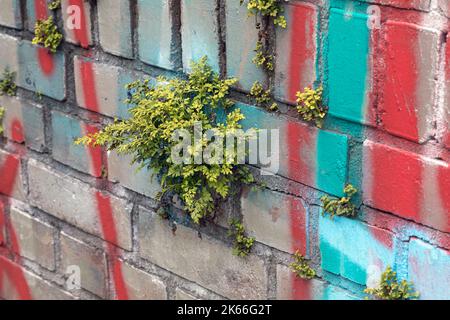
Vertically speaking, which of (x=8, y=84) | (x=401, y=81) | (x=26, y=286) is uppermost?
(x=8, y=84)

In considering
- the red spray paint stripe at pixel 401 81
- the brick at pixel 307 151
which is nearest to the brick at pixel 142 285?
the brick at pixel 307 151

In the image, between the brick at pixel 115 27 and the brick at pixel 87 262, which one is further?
the brick at pixel 87 262

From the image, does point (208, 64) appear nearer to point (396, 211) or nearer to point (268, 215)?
point (268, 215)

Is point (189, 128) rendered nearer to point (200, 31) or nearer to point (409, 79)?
point (200, 31)

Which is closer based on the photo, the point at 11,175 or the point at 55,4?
the point at 55,4

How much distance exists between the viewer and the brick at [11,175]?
2705mm

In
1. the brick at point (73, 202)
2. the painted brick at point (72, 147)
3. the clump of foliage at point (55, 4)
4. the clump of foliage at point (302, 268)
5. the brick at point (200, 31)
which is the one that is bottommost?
the clump of foliage at point (302, 268)

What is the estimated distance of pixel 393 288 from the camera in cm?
184

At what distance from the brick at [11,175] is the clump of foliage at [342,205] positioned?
1.18m

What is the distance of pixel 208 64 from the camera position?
2.05 meters

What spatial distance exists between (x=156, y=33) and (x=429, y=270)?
2.93 feet

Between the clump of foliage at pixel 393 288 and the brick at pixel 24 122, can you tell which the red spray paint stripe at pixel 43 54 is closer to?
the brick at pixel 24 122

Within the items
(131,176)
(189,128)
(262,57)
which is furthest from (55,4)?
(262,57)

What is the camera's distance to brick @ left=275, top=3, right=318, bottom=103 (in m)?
1.82
